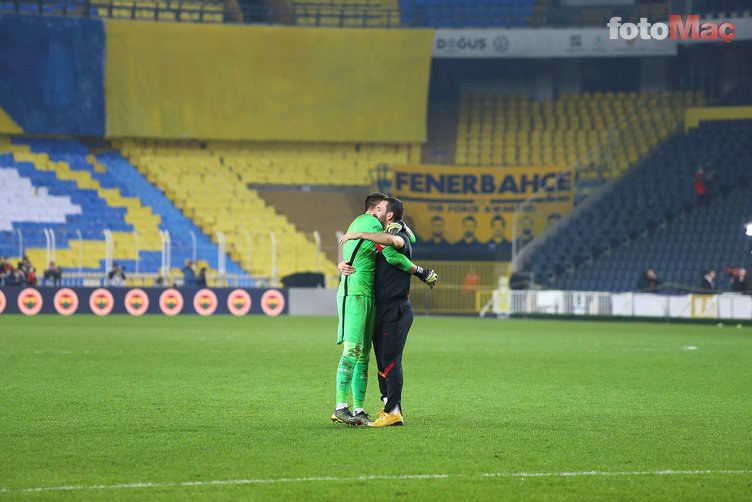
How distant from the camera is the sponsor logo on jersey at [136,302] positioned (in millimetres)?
44000

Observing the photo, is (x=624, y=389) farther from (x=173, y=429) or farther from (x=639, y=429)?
(x=173, y=429)

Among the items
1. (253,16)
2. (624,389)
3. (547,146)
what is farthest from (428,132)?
(624,389)

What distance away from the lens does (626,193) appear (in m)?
51.1

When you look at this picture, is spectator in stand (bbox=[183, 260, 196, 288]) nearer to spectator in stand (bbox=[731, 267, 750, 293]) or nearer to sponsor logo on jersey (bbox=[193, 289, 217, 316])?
sponsor logo on jersey (bbox=[193, 289, 217, 316])

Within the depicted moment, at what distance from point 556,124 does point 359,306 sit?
153ft

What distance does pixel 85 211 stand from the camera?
2041 inches

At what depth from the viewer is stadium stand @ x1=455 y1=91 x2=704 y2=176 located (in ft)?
180

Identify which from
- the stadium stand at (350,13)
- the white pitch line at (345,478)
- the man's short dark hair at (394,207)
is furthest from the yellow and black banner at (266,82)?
the white pitch line at (345,478)

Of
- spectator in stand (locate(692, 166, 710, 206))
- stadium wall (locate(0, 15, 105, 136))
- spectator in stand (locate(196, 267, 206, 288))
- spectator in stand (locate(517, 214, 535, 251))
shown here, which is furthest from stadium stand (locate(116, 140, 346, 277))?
spectator in stand (locate(692, 166, 710, 206))

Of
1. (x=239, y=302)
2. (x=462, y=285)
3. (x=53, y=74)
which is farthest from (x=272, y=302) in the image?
(x=53, y=74)

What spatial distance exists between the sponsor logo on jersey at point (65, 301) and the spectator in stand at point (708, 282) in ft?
67.6

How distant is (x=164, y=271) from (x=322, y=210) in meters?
9.42

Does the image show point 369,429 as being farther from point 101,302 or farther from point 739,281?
point 101,302

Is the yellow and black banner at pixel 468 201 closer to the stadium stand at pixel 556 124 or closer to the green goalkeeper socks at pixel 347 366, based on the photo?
the stadium stand at pixel 556 124
